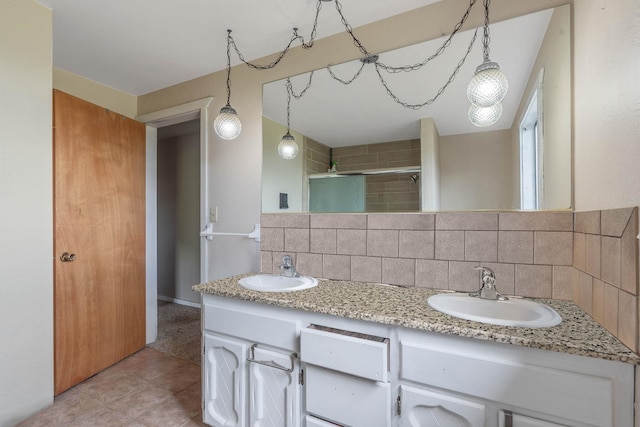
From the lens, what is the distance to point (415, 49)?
1.56 m

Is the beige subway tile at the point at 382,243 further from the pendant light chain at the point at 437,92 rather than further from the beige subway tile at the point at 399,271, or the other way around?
the pendant light chain at the point at 437,92

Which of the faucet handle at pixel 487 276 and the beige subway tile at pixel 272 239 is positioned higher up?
the beige subway tile at pixel 272 239

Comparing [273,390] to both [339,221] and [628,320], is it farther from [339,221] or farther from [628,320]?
[628,320]

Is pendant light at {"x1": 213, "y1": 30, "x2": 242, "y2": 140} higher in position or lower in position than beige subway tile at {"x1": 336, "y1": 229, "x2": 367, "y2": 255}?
higher

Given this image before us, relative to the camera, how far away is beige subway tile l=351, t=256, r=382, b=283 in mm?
1633

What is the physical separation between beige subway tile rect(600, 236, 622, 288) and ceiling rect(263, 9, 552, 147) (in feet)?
2.25

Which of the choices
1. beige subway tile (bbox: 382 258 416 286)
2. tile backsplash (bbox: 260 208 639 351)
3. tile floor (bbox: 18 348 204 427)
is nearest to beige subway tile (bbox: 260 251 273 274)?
tile backsplash (bbox: 260 208 639 351)

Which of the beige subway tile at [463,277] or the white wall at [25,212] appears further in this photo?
the white wall at [25,212]

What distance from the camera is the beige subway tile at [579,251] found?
1146 millimetres

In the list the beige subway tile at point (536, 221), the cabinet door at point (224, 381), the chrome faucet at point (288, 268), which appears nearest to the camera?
the beige subway tile at point (536, 221)

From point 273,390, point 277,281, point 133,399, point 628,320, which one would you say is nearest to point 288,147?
point 277,281

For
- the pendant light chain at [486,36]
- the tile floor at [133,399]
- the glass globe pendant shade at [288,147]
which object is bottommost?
the tile floor at [133,399]

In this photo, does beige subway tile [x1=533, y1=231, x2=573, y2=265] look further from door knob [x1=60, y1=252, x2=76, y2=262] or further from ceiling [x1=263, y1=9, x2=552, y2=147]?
door knob [x1=60, y1=252, x2=76, y2=262]

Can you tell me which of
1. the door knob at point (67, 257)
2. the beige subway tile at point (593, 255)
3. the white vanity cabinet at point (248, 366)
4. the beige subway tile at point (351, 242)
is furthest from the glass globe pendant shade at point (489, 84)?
the door knob at point (67, 257)
